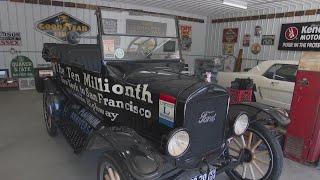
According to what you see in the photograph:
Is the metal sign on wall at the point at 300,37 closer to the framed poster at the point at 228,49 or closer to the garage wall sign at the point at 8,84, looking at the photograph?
the framed poster at the point at 228,49

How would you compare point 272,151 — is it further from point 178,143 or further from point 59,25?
point 59,25

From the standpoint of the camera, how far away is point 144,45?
2.62m

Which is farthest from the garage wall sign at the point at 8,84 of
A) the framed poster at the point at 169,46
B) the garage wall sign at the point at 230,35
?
the garage wall sign at the point at 230,35

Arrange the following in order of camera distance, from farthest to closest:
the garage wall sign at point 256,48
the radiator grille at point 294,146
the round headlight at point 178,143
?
the garage wall sign at point 256,48 < the radiator grille at point 294,146 < the round headlight at point 178,143

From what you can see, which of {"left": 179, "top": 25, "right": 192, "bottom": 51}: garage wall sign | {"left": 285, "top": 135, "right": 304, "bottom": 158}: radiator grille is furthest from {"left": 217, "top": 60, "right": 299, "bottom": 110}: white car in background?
{"left": 179, "top": 25, "right": 192, "bottom": 51}: garage wall sign

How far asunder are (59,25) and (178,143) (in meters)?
7.20

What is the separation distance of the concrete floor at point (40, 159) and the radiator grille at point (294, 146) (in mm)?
140

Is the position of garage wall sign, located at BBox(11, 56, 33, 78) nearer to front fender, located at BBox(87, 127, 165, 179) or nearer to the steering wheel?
the steering wheel

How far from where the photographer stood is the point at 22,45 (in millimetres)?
7074

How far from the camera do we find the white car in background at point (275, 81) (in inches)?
194

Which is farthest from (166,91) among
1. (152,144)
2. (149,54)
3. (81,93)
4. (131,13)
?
(81,93)

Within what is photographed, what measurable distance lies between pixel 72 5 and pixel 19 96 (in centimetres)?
339

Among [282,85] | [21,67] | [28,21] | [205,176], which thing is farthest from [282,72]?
[21,67]

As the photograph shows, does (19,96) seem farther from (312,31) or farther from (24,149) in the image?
(312,31)
